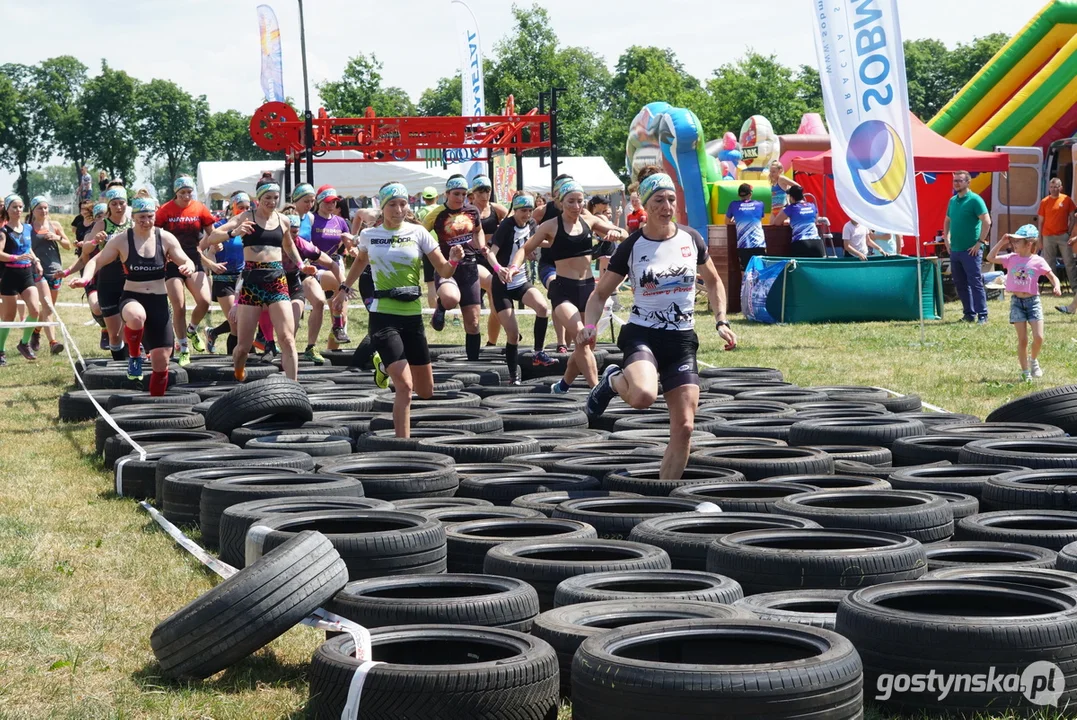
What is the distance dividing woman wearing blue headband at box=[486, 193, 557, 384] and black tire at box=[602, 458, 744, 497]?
5.92 meters

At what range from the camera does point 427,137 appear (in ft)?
83.6

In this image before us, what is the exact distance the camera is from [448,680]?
4129 millimetres

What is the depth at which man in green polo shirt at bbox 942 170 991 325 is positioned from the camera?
66.7ft

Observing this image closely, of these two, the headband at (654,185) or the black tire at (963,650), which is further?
the headband at (654,185)

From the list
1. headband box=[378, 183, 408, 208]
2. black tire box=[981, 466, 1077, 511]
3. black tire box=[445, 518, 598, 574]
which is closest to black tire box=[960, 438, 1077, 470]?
black tire box=[981, 466, 1077, 511]

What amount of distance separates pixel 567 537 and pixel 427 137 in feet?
65.9

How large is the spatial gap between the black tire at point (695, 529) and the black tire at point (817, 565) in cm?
22

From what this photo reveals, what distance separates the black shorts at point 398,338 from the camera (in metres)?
9.96

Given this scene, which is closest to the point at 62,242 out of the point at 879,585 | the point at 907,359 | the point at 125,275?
the point at 125,275

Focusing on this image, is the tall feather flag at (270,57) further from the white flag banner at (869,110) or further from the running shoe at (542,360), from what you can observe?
the running shoe at (542,360)

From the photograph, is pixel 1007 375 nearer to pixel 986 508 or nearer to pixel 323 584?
pixel 986 508

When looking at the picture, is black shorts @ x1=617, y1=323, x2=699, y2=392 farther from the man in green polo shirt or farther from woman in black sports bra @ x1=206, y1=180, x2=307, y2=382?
the man in green polo shirt

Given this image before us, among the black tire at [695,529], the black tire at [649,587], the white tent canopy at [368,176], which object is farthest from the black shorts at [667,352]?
the white tent canopy at [368,176]

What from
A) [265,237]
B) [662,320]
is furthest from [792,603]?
[265,237]
